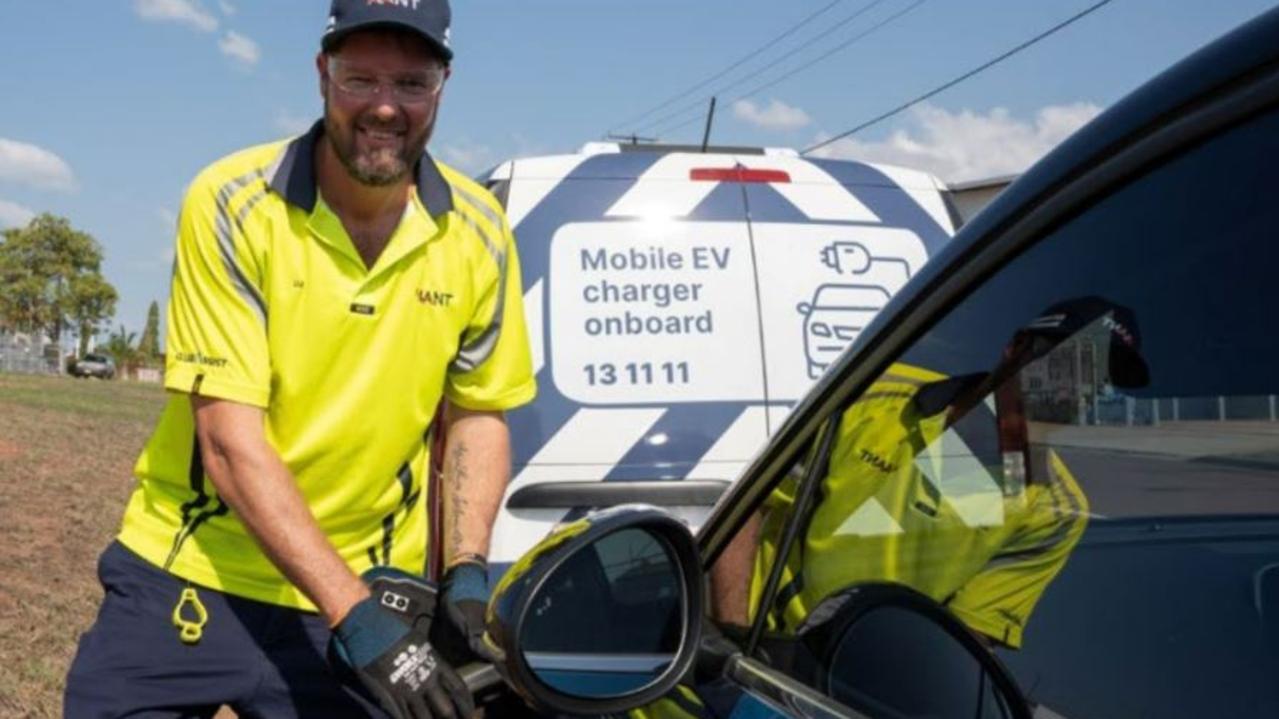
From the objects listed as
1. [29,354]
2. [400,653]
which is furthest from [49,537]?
[29,354]

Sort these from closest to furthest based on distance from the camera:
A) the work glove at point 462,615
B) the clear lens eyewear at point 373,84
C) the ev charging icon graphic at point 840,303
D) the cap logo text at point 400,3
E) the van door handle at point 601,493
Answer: the work glove at point 462,615 → the cap logo text at point 400,3 → the clear lens eyewear at point 373,84 → the van door handle at point 601,493 → the ev charging icon graphic at point 840,303

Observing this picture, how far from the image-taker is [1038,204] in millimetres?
1431

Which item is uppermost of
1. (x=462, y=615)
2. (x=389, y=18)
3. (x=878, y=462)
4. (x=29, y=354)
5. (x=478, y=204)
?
(x=29, y=354)

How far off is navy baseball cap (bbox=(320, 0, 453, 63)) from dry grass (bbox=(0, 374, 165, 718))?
15.1 feet

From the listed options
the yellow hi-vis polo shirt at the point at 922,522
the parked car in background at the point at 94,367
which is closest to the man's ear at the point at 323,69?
the yellow hi-vis polo shirt at the point at 922,522

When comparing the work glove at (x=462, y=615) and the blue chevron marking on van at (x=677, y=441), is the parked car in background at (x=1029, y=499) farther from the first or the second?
the blue chevron marking on van at (x=677, y=441)

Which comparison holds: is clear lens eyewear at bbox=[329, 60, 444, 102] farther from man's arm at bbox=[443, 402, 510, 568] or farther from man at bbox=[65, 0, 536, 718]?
man's arm at bbox=[443, 402, 510, 568]

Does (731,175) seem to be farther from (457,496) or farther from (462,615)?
(462,615)

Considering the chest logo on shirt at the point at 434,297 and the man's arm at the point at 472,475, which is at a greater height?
the chest logo on shirt at the point at 434,297

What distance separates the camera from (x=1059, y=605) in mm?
1515

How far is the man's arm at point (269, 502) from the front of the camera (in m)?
2.31

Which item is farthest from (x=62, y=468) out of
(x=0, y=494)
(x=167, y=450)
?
(x=167, y=450)

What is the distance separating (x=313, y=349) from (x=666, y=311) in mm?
2004

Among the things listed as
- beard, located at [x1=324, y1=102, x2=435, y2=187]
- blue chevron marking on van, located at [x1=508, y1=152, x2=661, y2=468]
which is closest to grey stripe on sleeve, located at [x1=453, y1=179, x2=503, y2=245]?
beard, located at [x1=324, y1=102, x2=435, y2=187]
